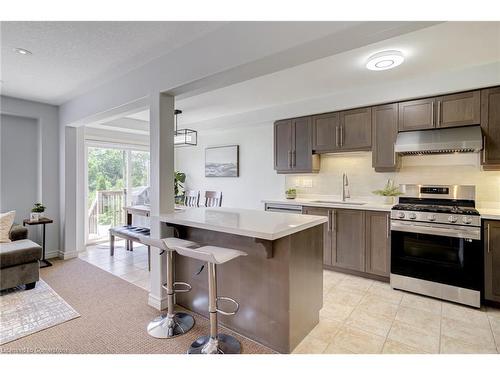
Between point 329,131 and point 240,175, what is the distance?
2.06m

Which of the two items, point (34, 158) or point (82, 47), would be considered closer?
point (82, 47)

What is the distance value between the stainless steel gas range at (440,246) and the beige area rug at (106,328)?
77.6 inches

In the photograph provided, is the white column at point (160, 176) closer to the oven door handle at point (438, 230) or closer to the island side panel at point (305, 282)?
the island side panel at point (305, 282)

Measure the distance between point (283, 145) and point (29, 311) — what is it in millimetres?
3660

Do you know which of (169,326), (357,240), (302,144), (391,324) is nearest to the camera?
(169,326)

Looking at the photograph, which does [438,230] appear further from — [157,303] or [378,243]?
[157,303]

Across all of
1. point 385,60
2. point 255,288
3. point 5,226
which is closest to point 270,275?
point 255,288

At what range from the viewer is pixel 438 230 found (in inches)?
111

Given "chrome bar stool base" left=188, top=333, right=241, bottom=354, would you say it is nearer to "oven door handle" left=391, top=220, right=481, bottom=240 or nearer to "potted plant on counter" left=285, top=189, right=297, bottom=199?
"oven door handle" left=391, top=220, right=481, bottom=240

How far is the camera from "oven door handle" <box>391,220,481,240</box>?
104 inches

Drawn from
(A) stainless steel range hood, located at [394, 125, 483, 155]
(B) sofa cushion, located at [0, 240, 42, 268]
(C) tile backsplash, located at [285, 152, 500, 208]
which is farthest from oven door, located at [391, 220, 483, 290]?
(B) sofa cushion, located at [0, 240, 42, 268]

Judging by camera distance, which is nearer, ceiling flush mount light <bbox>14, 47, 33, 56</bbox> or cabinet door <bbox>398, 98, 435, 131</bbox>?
ceiling flush mount light <bbox>14, 47, 33, 56</bbox>

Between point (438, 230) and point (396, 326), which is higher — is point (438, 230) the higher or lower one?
the higher one
